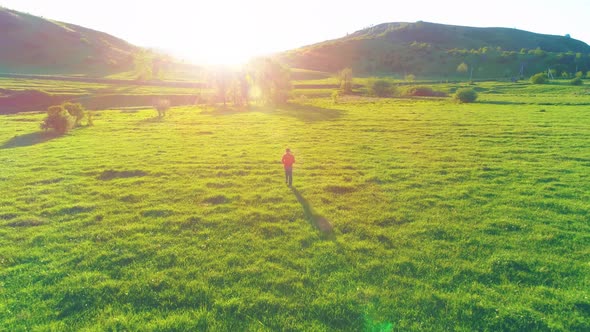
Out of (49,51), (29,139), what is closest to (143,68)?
(49,51)

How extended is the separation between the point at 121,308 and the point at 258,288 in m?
3.73

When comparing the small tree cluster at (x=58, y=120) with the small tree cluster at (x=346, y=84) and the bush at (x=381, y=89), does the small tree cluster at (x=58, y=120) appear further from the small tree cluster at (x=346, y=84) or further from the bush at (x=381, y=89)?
the bush at (x=381, y=89)

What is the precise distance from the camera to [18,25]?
476ft

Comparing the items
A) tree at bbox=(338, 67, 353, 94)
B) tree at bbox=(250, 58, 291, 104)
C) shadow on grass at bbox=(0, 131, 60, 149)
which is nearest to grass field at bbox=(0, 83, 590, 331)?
shadow on grass at bbox=(0, 131, 60, 149)

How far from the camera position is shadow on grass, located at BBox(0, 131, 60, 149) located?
2841cm

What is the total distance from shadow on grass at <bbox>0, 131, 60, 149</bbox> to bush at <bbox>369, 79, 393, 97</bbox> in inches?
3085

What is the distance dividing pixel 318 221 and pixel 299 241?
6.04 feet

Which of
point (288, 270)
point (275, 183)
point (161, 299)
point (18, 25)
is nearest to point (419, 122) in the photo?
point (275, 183)

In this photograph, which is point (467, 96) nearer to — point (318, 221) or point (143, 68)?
point (318, 221)

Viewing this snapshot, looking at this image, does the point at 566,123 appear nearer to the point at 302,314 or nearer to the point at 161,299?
the point at 302,314

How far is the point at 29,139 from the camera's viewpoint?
1225 inches

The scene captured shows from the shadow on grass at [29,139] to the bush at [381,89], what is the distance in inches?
3085

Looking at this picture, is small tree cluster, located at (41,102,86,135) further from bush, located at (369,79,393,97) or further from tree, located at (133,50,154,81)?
tree, located at (133,50,154,81)

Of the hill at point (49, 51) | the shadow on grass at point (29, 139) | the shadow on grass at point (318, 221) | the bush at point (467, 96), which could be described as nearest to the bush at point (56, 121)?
the shadow on grass at point (29, 139)
